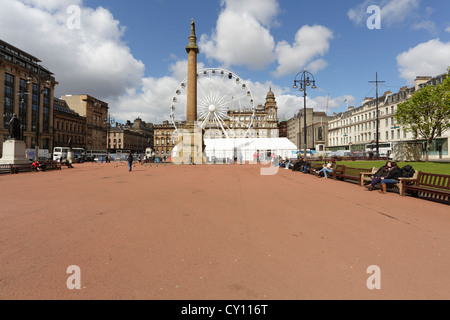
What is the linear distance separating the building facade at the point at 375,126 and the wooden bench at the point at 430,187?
38381 mm

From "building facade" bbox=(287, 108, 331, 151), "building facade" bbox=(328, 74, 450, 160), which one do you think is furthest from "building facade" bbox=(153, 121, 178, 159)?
"building facade" bbox=(328, 74, 450, 160)

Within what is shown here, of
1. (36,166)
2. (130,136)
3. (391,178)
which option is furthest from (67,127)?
(391,178)

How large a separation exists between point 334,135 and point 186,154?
60.2 meters

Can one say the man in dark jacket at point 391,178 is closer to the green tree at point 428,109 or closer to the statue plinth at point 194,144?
the green tree at point 428,109

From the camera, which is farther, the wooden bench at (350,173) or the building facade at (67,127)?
the building facade at (67,127)

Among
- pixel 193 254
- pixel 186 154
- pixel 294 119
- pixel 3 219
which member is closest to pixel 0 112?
pixel 186 154

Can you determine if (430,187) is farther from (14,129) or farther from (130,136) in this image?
(130,136)

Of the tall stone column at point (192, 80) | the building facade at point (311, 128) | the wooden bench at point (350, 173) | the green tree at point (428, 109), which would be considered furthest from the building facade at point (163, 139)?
the wooden bench at point (350, 173)

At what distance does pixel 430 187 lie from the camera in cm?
817

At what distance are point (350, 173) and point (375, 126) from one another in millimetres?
54333

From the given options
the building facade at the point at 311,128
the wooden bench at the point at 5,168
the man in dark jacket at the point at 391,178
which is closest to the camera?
the man in dark jacket at the point at 391,178

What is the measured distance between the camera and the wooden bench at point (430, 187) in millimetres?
7523

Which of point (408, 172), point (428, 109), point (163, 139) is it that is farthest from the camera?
point (163, 139)
